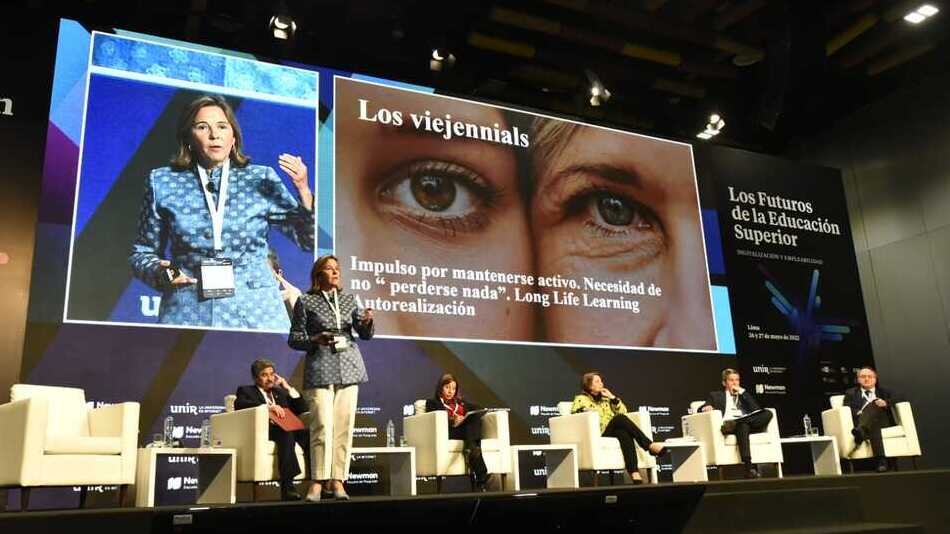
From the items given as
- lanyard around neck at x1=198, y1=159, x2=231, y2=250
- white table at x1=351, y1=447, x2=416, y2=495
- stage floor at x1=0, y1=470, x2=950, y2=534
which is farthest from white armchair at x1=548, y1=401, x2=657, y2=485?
lanyard around neck at x1=198, y1=159, x2=231, y2=250

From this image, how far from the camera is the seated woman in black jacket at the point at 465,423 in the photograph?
208 inches

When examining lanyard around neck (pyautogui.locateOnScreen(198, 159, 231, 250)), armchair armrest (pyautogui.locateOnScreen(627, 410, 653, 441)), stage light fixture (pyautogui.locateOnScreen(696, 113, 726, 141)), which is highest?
stage light fixture (pyautogui.locateOnScreen(696, 113, 726, 141))

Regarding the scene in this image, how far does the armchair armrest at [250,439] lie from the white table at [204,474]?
56mm

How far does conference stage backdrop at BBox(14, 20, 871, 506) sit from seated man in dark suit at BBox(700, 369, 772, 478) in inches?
27.4

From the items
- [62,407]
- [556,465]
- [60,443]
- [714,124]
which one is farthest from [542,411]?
[714,124]

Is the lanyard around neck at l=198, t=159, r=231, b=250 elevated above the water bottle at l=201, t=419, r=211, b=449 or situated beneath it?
elevated above

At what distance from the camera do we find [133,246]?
5570mm

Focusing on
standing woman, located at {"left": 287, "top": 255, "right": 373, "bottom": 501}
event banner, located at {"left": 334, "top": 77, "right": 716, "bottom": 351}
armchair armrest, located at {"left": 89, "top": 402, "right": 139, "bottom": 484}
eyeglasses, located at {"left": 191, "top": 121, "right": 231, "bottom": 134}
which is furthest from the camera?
event banner, located at {"left": 334, "top": 77, "right": 716, "bottom": 351}

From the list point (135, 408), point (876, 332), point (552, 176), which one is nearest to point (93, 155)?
point (135, 408)

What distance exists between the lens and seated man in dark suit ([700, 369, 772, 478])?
610cm

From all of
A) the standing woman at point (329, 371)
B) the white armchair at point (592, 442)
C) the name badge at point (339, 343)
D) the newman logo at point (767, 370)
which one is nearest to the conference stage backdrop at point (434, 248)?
the newman logo at point (767, 370)

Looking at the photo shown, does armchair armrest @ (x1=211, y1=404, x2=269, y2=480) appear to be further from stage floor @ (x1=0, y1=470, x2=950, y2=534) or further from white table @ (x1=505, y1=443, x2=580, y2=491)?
white table @ (x1=505, y1=443, x2=580, y2=491)

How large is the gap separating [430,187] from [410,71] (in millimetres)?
1411

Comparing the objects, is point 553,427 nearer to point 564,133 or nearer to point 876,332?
point 564,133
